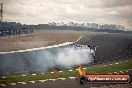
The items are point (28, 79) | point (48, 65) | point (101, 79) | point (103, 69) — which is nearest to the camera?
point (101, 79)

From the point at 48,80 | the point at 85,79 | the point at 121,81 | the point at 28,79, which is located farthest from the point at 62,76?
the point at 121,81

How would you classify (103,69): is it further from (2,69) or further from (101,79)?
(2,69)

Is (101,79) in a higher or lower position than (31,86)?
higher

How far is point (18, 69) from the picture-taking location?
100ft

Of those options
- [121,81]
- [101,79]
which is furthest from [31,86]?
[121,81]

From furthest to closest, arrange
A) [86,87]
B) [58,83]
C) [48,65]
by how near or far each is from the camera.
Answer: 1. [48,65]
2. [58,83]
3. [86,87]

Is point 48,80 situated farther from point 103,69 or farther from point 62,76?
Answer: point 103,69

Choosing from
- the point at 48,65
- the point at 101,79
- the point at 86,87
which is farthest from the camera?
the point at 48,65

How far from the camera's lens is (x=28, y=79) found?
24.5 metres

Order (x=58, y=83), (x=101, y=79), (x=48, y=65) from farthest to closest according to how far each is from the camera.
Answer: (x=48, y=65), (x=58, y=83), (x=101, y=79)

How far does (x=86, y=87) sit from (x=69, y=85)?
1954 mm

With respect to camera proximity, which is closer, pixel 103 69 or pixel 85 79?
pixel 85 79

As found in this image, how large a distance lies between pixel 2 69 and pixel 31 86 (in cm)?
1004

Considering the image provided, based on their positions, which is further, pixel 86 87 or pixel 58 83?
pixel 58 83
